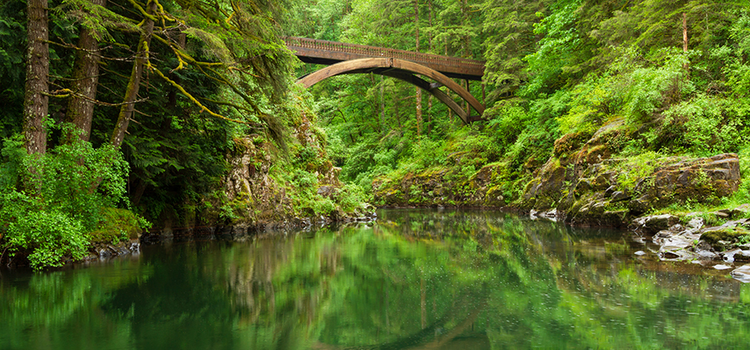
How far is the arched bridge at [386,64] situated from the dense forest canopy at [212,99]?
104 inches

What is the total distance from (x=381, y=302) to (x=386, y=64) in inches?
852

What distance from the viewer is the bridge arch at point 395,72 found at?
23.5m

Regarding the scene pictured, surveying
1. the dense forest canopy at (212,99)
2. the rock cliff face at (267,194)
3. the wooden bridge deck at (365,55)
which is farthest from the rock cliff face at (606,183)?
the rock cliff face at (267,194)

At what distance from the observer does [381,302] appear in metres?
5.95

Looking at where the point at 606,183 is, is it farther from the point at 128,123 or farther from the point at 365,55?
the point at 365,55

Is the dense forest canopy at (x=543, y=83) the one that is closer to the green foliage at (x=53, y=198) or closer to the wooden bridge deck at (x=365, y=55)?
the wooden bridge deck at (x=365, y=55)

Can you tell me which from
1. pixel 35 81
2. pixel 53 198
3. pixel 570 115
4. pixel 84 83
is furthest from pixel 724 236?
pixel 570 115

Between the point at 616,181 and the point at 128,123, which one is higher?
the point at 128,123

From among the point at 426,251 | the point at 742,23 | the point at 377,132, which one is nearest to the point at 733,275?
the point at 426,251

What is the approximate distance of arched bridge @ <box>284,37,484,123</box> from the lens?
923 inches

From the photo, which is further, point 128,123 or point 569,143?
point 569,143

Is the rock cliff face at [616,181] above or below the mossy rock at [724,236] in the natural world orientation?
above

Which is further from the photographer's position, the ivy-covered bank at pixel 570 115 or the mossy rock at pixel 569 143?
the mossy rock at pixel 569 143

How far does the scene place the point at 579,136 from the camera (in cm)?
1800
